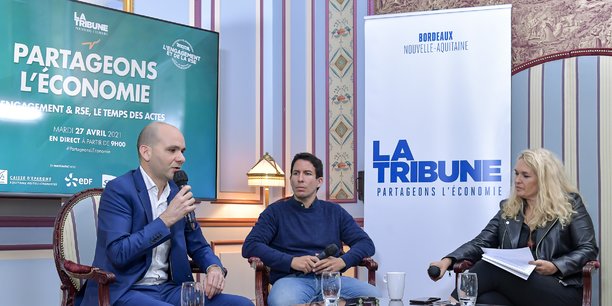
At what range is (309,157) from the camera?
3.67m

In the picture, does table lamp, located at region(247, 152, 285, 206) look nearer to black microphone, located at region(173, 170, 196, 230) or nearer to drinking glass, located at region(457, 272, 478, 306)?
black microphone, located at region(173, 170, 196, 230)

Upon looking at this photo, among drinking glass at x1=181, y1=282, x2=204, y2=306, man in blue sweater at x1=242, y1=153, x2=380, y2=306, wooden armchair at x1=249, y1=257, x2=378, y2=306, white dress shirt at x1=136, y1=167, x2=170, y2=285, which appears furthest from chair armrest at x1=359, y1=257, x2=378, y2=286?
drinking glass at x1=181, y1=282, x2=204, y2=306

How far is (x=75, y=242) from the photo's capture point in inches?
116

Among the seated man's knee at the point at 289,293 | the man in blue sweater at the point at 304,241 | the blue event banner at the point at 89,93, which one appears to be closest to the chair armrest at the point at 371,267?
the man in blue sweater at the point at 304,241

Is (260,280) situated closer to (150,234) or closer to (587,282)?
(150,234)

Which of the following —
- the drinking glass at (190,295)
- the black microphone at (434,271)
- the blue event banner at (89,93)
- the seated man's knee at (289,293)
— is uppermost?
the blue event banner at (89,93)

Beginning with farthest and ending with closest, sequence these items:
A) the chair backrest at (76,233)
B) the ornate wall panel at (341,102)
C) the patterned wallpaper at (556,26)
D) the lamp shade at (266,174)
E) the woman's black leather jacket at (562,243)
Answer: the ornate wall panel at (341,102) → the lamp shade at (266,174) → the patterned wallpaper at (556,26) → the woman's black leather jacket at (562,243) → the chair backrest at (76,233)

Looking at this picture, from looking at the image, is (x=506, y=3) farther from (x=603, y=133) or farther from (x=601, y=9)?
(x=603, y=133)

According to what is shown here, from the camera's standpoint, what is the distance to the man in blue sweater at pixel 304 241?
10.9 ft

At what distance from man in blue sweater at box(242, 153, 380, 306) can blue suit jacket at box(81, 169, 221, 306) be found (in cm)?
60

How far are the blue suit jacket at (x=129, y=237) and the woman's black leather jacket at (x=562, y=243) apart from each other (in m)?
1.30

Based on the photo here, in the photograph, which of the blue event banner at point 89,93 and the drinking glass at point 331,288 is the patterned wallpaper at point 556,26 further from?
the drinking glass at point 331,288

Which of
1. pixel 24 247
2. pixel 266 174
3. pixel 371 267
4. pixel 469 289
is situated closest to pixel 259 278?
pixel 371 267

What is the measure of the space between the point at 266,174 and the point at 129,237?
2251 millimetres
